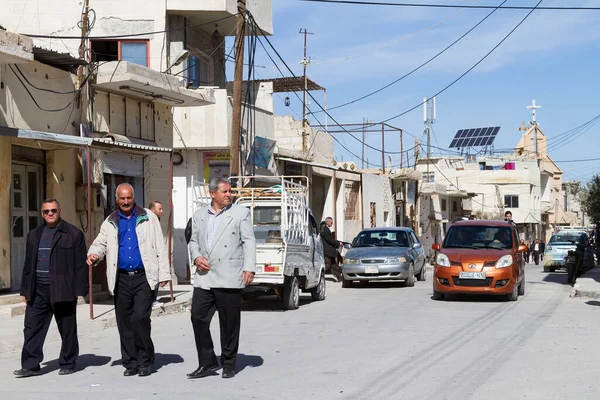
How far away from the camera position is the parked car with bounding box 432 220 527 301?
17516mm

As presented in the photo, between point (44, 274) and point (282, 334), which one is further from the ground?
point (44, 274)

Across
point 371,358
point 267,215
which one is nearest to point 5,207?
point 267,215

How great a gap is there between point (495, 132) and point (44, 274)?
7267cm

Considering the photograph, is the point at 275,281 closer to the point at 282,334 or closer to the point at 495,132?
the point at 282,334

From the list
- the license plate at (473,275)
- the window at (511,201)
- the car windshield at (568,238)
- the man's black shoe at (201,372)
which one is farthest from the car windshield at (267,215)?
the window at (511,201)

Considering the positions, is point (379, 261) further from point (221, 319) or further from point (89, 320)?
point (221, 319)

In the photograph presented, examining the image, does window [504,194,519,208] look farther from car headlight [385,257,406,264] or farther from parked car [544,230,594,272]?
car headlight [385,257,406,264]

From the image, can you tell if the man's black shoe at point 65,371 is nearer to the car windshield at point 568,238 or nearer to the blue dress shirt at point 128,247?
the blue dress shirt at point 128,247

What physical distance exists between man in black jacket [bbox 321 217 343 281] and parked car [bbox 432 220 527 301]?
574cm

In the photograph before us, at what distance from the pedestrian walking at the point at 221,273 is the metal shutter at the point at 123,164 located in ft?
34.2

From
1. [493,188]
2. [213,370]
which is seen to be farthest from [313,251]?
[493,188]

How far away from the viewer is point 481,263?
57.8 ft

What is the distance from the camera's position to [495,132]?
78.2m

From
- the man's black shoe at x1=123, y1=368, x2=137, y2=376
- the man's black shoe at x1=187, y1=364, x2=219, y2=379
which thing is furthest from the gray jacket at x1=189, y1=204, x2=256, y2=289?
the man's black shoe at x1=123, y1=368, x2=137, y2=376
